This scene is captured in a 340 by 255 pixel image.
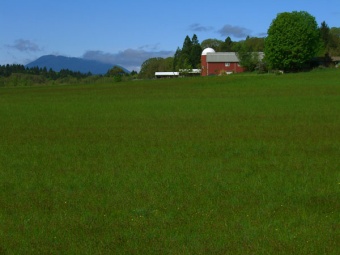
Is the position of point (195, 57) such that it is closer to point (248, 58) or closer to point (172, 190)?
point (248, 58)

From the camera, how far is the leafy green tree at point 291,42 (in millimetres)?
115938

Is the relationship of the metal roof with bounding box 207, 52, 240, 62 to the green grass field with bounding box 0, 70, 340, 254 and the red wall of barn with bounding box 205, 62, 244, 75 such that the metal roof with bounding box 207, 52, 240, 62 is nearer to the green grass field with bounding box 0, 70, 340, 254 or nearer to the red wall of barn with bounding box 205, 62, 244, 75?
the red wall of barn with bounding box 205, 62, 244, 75

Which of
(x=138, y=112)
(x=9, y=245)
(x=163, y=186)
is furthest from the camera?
(x=138, y=112)

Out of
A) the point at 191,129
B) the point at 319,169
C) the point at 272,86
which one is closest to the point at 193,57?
the point at 272,86

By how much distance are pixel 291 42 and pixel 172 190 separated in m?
108

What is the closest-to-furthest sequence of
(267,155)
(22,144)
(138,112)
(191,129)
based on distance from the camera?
1. (267,155)
2. (22,144)
3. (191,129)
4. (138,112)

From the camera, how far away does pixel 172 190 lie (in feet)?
43.5

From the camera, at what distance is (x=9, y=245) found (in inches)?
368

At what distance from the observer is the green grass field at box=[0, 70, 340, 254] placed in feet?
31.3

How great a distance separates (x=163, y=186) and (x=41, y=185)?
2.96m

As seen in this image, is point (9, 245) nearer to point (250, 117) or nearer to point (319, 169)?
point (319, 169)

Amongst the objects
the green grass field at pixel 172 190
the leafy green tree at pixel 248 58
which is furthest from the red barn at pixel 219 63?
the green grass field at pixel 172 190

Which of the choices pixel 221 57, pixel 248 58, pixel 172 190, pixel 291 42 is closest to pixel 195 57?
pixel 221 57

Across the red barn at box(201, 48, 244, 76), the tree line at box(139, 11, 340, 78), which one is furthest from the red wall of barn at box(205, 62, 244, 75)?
the tree line at box(139, 11, 340, 78)
